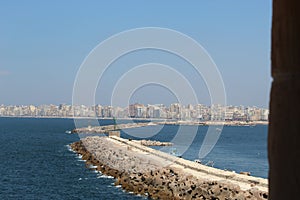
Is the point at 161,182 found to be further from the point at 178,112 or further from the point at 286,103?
the point at 178,112

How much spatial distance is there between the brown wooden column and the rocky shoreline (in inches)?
716

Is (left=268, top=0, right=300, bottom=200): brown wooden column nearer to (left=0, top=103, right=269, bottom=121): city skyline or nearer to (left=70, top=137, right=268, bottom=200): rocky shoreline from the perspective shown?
(left=70, top=137, right=268, bottom=200): rocky shoreline

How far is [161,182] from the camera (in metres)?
25.5

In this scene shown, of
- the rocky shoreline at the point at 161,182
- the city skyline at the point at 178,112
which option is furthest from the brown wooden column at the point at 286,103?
the city skyline at the point at 178,112

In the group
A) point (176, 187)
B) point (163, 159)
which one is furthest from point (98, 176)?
point (176, 187)

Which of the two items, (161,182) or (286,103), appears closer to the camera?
(286,103)

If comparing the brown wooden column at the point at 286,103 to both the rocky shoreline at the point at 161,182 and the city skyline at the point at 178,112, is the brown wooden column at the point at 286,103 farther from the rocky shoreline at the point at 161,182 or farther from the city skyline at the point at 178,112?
the city skyline at the point at 178,112

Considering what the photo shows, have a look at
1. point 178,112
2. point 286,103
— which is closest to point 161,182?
→ point 286,103

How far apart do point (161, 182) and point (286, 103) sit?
2485 centimetres

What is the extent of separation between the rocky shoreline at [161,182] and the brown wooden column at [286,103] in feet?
59.7

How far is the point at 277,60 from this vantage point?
1.09 meters

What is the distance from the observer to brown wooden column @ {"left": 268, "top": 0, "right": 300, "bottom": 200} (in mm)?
1050

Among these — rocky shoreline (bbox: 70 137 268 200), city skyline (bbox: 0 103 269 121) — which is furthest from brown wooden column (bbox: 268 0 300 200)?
city skyline (bbox: 0 103 269 121)

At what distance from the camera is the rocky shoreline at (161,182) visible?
2039 centimetres
